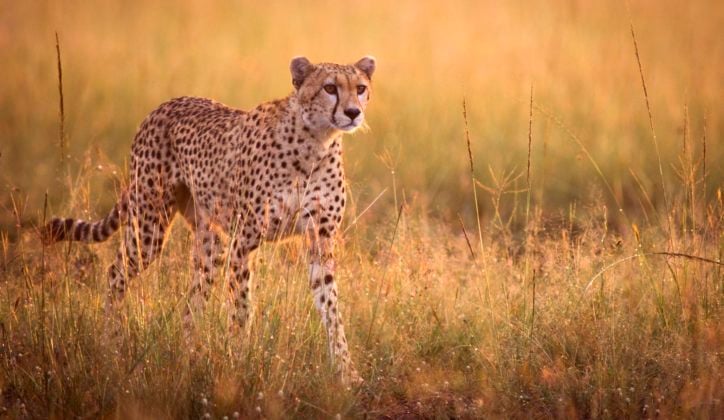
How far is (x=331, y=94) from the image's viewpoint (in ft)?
14.9

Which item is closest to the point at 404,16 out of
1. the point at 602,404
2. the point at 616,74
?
the point at 616,74

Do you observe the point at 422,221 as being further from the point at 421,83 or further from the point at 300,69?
the point at 421,83

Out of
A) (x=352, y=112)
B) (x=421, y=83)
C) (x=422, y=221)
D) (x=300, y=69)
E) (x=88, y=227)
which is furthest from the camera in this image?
(x=421, y=83)

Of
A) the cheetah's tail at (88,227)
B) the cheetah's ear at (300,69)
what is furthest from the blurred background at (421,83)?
the cheetah's ear at (300,69)

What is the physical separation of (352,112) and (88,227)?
138 centimetres

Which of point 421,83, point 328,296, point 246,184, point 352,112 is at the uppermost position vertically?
point 352,112

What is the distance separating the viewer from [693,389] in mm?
3713

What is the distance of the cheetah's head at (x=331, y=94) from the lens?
4453mm

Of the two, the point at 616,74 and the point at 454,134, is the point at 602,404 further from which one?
the point at 616,74

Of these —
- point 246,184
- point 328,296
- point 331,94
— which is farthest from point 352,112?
point 328,296

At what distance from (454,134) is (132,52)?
3523 millimetres

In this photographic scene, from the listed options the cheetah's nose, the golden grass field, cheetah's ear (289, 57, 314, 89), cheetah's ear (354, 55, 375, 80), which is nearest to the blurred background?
the golden grass field

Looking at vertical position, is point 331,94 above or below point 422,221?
above

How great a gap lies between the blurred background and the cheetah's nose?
72.8 inches
